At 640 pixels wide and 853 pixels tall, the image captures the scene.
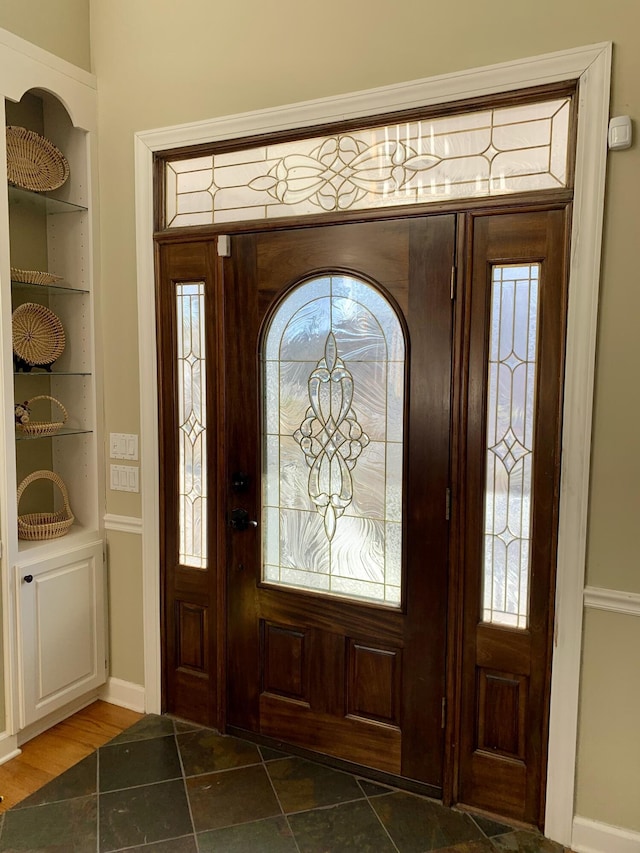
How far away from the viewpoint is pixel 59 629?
2.68 m

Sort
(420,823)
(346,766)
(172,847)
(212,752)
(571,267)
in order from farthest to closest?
1. (212,752)
2. (346,766)
3. (420,823)
4. (172,847)
5. (571,267)

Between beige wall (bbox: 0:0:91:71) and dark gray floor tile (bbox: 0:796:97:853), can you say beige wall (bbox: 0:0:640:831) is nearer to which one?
beige wall (bbox: 0:0:91:71)

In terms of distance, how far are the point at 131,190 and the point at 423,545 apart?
1902 mm

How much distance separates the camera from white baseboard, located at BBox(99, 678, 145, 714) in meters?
2.85

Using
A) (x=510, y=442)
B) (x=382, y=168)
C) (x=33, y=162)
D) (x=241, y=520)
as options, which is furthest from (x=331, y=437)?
(x=33, y=162)

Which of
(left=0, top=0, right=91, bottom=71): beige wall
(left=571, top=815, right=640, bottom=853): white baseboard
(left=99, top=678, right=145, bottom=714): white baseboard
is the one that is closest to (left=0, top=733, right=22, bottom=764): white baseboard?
(left=99, top=678, right=145, bottom=714): white baseboard

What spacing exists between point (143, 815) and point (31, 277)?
2.07 meters

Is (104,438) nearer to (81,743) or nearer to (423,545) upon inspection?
(81,743)

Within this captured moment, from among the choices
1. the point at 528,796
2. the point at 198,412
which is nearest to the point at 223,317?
the point at 198,412

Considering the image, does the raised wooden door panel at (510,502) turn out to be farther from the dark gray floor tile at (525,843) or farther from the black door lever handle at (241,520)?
the black door lever handle at (241,520)

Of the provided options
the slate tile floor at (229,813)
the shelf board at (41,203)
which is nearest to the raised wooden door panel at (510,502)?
the slate tile floor at (229,813)

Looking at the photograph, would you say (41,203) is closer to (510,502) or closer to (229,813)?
(510,502)

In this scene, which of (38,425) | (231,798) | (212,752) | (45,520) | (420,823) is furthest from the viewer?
(45,520)

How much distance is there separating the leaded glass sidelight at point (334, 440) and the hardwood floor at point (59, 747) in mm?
1032
